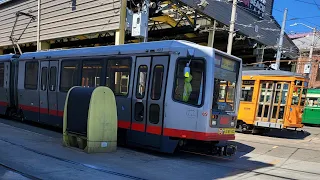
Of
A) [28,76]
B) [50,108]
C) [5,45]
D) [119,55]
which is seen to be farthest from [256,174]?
[5,45]

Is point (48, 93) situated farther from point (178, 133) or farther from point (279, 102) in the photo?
point (279, 102)

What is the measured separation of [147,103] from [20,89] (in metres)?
7.94

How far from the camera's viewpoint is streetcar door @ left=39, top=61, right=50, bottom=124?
1255 cm

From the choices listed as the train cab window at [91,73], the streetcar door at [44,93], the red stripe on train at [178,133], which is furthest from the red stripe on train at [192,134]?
the streetcar door at [44,93]

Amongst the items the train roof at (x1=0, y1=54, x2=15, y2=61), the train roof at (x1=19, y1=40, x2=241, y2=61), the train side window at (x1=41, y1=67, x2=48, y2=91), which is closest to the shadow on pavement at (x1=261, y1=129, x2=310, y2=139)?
the train roof at (x1=19, y1=40, x2=241, y2=61)

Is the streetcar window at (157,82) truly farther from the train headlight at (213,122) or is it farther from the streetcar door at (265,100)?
the streetcar door at (265,100)

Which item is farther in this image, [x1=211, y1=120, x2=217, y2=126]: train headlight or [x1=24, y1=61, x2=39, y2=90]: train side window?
[x1=24, y1=61, x2=39, y2=90]: train side window

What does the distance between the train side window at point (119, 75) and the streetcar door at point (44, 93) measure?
3754 millimetres

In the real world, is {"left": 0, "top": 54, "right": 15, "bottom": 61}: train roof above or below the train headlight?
above

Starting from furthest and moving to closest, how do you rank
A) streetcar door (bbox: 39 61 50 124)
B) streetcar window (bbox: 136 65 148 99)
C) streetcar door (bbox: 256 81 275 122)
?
streetcar door (bbox: 256 81 275 122)
streetcar door (bbox: 39 61 50 124)
streetcar window (bbox: 136 65 148 99)

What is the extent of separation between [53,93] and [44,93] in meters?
0.68

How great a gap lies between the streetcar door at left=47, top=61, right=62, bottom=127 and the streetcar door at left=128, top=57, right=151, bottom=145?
13.4ft

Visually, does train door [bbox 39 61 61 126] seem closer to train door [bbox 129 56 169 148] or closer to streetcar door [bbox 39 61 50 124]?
streetcar door [bbox 39 61 50 124]

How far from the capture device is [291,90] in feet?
48.1
